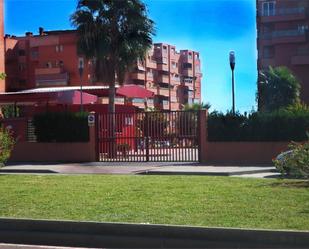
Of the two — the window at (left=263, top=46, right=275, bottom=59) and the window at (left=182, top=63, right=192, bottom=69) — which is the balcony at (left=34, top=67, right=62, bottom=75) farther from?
the window at (left=182, top=63, right=192, bottom=69)

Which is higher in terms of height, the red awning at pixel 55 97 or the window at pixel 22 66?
the window at pixel 22 66

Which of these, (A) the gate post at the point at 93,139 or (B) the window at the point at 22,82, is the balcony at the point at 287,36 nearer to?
(B) the window at the point at 22,82

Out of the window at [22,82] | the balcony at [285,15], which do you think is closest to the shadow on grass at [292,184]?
the balcony at [285,15]

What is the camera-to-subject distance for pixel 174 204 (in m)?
11.4

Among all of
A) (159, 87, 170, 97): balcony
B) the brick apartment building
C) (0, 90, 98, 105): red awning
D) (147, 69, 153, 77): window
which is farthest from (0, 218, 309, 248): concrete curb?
(159, 87, 170, 97): balcony

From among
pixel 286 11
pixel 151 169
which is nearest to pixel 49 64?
pixel 286 11

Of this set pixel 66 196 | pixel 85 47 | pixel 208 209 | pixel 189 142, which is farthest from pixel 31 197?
pixel 85 47

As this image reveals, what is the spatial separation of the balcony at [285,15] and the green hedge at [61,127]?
60251 millimetres

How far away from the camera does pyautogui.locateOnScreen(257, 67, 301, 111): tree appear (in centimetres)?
6297

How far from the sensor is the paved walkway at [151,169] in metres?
20.6

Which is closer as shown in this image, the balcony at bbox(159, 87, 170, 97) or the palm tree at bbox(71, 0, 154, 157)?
the palm tree at bbox(71, 0, 154, 157)

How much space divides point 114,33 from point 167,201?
19394mm

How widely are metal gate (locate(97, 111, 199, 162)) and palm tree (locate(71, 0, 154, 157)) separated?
9.82 feet

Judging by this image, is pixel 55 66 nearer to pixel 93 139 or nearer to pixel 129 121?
pixel 93 139
